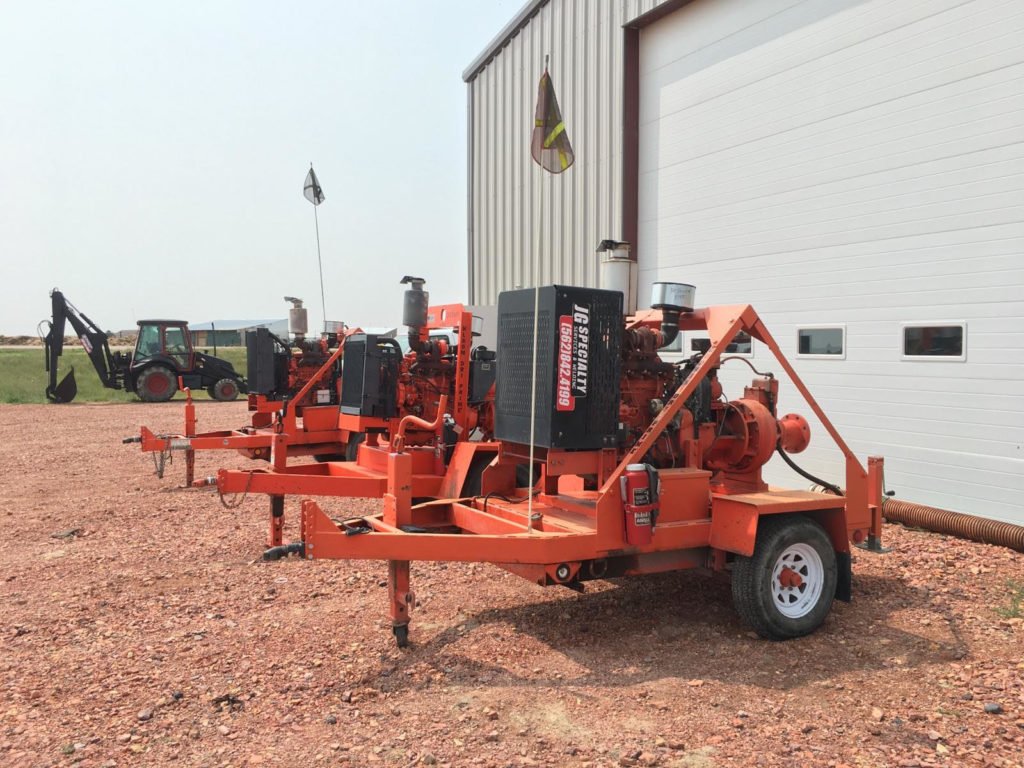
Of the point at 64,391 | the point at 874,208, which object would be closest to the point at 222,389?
the point at 64,391

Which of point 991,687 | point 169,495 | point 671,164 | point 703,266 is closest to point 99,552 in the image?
point 169,495

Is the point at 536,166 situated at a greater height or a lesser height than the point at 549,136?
greater

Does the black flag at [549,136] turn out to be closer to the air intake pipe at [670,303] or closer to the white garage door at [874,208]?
the air intake pipe at [670,303]

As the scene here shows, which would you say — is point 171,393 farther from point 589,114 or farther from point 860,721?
point 860,721

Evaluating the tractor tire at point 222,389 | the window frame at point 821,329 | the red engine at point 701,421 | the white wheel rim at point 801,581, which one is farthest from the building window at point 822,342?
the tractor tire at point 222,389

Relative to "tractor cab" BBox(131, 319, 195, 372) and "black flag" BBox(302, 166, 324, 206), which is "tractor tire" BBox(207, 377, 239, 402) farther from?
"black flag" BBox(302, 166, 324, 206)

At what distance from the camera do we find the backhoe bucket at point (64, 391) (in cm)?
2377

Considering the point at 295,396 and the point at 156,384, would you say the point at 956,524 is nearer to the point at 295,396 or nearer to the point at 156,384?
the point at 295,396

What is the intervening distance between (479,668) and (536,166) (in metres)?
10.3

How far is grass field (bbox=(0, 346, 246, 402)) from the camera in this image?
25.3m

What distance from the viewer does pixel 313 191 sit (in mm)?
12531

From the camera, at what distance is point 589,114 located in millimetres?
12000

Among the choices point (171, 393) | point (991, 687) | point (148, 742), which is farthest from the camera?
point (171, 393)

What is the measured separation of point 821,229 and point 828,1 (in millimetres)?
2432
